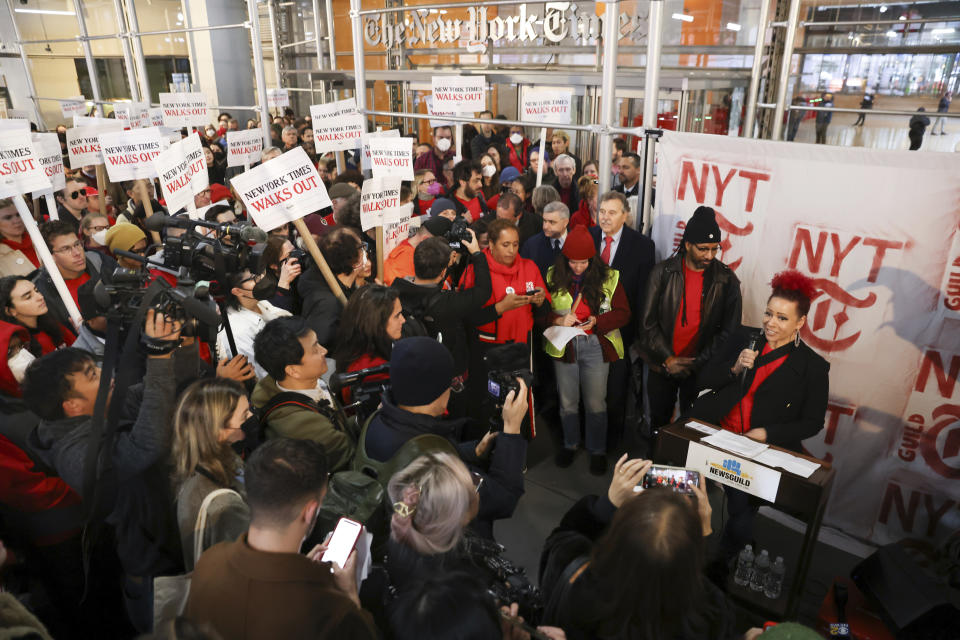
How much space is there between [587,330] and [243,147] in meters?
5.22

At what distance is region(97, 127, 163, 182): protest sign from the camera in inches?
219

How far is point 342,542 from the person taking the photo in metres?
1.86

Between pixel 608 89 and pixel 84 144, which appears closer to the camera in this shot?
pixel 608 89

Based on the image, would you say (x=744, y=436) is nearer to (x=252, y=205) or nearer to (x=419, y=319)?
(x=419, y=319)

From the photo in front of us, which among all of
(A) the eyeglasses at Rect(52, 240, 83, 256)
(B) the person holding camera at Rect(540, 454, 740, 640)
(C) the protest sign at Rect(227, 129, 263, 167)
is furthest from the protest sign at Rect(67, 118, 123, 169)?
(B) the person holding camera at Rect(540, 454, 740, 640)

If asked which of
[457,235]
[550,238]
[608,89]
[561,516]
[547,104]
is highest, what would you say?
[608,89]

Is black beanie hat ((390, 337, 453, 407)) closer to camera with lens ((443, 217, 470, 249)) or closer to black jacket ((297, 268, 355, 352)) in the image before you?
black jacket ((297, 268, 355, 352))

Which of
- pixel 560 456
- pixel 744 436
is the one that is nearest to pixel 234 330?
pixel 560 456

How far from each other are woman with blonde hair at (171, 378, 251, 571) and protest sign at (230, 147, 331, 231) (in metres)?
1.90

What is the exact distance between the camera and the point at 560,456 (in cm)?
454

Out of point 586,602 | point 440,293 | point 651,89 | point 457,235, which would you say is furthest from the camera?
point 651,89

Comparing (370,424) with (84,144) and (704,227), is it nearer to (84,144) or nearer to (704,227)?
(704,227)

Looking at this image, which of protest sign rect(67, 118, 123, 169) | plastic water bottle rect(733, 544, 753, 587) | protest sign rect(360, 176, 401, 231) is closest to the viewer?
plastic water bottle rect(733, 544, 753, 587)

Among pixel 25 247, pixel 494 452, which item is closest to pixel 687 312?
pixel 494 452
